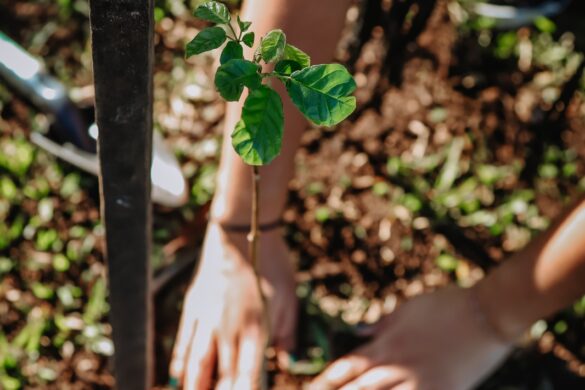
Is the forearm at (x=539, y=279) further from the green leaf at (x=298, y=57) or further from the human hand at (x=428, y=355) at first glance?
the green leaf at (x=298, y=57)

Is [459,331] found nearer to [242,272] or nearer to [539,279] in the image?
[539,279]

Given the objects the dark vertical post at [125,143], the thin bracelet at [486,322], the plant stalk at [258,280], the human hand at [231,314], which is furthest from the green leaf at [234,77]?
the thin bracelet at [486,322]

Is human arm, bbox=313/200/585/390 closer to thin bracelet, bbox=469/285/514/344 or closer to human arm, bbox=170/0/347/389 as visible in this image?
thin bracelet, bbox=469/285/514/344

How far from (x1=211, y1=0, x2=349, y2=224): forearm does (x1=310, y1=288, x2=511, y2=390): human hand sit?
0.42m

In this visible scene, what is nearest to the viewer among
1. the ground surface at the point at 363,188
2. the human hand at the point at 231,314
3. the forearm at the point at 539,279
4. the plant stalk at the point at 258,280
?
the plant stalk at the point at 258,280

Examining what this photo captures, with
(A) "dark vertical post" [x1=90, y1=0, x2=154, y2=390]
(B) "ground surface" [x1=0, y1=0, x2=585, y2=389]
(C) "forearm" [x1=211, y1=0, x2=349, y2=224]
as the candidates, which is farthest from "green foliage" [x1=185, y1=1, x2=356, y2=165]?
(B) "ground surface" [x1=0, y1=0, x2=585, y2=389]

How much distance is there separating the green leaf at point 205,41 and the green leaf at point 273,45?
0.18 ft

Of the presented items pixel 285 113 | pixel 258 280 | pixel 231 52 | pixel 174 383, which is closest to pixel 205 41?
pixel 231 52

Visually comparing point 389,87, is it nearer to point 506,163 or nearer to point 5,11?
point 506,163

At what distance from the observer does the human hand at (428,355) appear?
1.53 metres

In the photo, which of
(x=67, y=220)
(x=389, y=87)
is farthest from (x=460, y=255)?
(x=67, y=220)

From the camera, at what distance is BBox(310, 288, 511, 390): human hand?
5.02ft

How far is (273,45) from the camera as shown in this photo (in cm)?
59

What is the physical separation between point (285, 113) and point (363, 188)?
0.58 m
